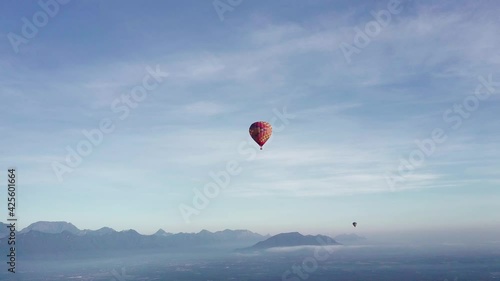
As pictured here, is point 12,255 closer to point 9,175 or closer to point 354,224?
point 9,175

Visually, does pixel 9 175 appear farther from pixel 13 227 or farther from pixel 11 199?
pixel 13 227

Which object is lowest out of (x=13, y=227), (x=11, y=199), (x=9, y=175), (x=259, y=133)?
(x=13, y=227)

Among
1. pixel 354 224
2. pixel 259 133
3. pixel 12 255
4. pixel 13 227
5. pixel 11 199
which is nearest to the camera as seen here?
pixel 11 199

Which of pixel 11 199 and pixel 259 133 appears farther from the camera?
pixel 259 133

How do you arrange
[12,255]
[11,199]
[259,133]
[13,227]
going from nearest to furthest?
[11,199]
[12,255]
[13,227]
[259,133]

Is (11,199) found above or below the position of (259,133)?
below

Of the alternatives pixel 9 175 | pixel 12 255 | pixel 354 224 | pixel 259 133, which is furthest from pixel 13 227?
pixel 354 224

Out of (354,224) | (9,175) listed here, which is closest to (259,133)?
(9,175)
